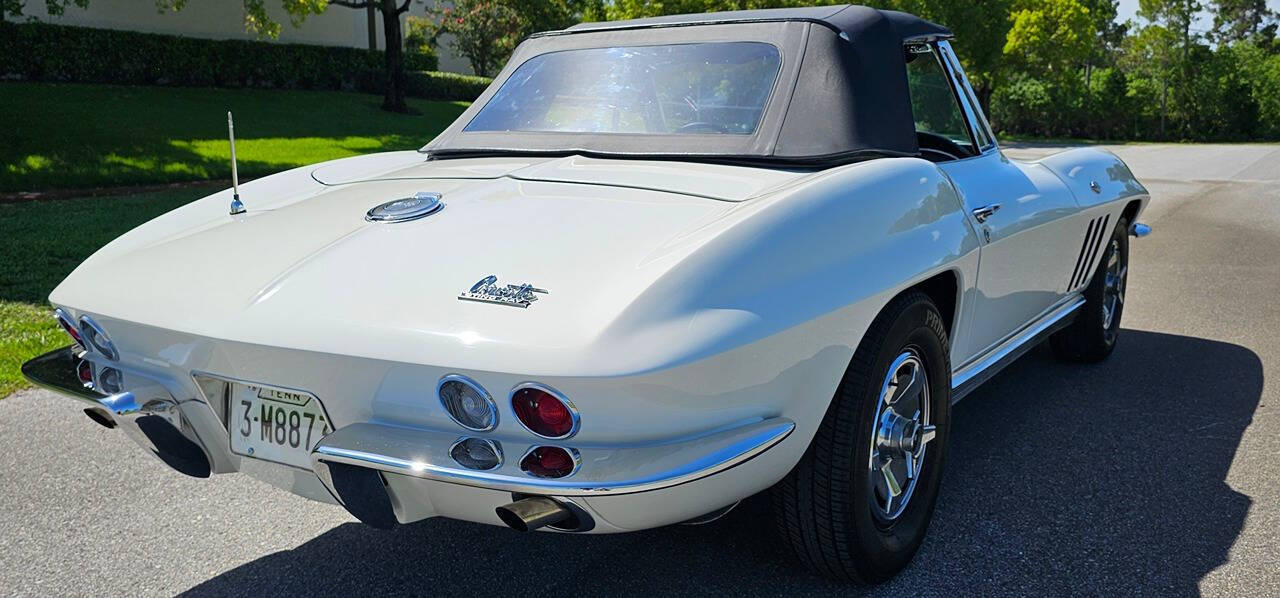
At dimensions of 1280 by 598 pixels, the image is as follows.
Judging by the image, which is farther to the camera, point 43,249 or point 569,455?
point 43,249

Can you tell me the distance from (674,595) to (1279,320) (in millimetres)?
4956

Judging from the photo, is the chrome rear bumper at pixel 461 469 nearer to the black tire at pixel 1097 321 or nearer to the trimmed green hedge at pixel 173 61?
the black tire at pixel 1097 321

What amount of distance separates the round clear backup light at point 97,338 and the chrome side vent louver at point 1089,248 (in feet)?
11.4

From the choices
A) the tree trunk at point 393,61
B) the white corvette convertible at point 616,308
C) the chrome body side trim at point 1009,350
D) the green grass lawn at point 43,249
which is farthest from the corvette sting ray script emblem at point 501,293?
the tree trunk at point 393,61

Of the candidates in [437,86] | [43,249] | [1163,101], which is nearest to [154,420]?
[43,249]

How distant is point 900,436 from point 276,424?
5.20 feet

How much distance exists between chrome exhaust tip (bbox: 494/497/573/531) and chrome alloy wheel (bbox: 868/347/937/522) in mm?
947

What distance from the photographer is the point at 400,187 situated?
303 cm

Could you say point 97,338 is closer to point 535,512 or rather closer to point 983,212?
point 535,512

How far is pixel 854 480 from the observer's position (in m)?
2.53

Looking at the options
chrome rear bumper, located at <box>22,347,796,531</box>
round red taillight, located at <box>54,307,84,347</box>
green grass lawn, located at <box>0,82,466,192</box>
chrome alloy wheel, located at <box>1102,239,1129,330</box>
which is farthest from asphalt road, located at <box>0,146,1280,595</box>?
green grass lawn, located at <box>0,82,466,192</box>

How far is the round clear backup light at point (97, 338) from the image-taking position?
2.57 m

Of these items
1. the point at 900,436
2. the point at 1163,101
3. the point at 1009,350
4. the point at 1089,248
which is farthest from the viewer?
the point at 1163,101

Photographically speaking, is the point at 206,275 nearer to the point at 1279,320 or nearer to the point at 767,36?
the point at 767,36
